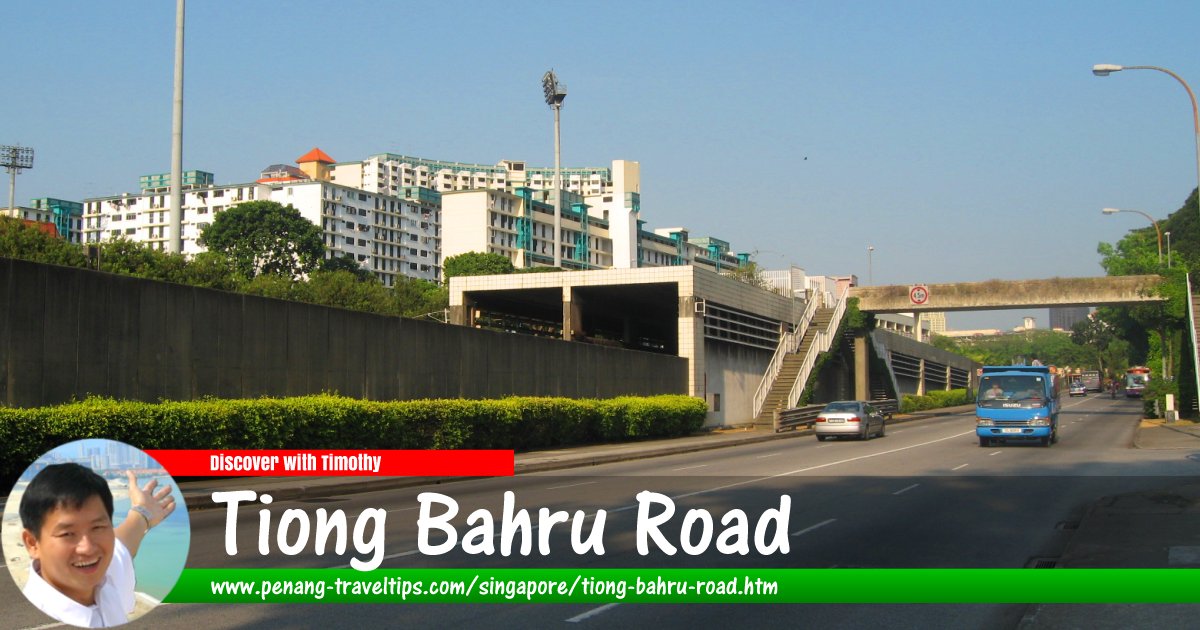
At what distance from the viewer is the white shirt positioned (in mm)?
3164

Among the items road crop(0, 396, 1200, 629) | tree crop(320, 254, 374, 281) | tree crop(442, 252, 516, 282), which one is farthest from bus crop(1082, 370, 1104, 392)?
road crop(0, 396, 1200, 629)

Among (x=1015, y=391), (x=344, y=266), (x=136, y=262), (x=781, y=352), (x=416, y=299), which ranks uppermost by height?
(x=344, y=266)

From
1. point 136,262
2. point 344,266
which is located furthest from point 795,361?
point 344,266

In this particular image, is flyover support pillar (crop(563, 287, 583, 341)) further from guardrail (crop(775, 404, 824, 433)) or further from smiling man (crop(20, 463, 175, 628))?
smiling man (crop(20, 463, 175, 628))

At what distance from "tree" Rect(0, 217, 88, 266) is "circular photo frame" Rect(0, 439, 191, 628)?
2059 inches

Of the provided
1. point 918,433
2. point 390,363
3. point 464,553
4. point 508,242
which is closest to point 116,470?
point 464,553

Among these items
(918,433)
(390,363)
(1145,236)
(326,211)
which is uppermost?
(326,211)

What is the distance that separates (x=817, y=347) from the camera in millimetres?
55844

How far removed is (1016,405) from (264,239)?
3489 inches

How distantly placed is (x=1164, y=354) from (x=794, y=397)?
1063 inches

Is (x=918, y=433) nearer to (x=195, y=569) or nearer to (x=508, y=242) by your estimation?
(x=195, y=569)

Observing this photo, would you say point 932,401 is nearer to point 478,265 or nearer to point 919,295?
point 919,295

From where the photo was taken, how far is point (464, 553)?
11.8 metres

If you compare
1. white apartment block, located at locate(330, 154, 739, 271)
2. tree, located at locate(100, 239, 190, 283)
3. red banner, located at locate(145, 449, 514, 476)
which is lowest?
red banner, located at locate(145, 449, 514, 476)
